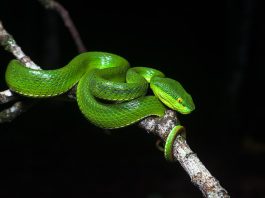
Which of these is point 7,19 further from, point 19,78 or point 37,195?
point 19,78

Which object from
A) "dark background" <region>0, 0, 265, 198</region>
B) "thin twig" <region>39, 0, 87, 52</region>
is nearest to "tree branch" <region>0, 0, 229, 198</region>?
"thin twig" <region>39, 0, 87, 52</region>

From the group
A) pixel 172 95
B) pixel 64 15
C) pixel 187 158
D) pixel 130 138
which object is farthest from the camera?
pixel 130 138

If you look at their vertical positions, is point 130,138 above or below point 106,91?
below

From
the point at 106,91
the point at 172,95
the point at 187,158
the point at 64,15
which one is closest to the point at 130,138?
the point at 64,15

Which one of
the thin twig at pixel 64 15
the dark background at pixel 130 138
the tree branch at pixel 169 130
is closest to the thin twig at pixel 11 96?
the tree branch at pixel 169 130

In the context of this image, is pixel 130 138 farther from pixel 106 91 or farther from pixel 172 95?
pixel 172 95

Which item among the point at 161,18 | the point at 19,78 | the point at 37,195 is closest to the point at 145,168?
the point at 37,195

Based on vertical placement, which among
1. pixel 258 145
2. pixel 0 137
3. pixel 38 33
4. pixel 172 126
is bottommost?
pixel 258 145
